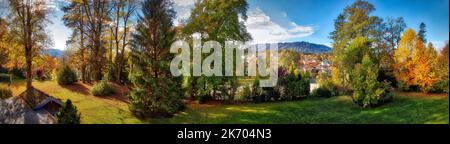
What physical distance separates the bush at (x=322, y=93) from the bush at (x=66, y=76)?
11345 mm

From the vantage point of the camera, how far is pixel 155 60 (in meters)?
7.32

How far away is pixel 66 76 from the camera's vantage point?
10750mm

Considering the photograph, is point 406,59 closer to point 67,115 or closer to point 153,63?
point 153,63

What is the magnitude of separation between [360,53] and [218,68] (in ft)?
23.5

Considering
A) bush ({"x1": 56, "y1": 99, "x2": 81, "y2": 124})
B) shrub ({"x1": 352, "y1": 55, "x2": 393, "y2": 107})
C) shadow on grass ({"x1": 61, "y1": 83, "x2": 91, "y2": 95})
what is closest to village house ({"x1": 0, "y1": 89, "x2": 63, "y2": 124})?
bush ({"x1": 56, "y1": 99, "x2": 81, "y2": 124})

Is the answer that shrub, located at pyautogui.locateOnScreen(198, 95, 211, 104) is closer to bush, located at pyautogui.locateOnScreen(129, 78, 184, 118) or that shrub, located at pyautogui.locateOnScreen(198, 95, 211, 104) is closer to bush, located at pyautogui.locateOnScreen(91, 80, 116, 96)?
bush, located at pyautogui.locateOnScreen(129, 78, 184, 118)

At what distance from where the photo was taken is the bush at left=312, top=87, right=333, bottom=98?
1177 cm

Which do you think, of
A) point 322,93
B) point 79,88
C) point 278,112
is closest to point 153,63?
point 278,112

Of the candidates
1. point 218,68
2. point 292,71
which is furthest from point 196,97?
point 292,71

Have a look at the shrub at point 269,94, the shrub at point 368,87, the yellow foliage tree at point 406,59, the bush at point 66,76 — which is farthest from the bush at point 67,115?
the yellow foliage tree at point 406,59

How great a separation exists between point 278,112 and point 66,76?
30.3ft

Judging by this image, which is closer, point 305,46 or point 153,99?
point 153,99
